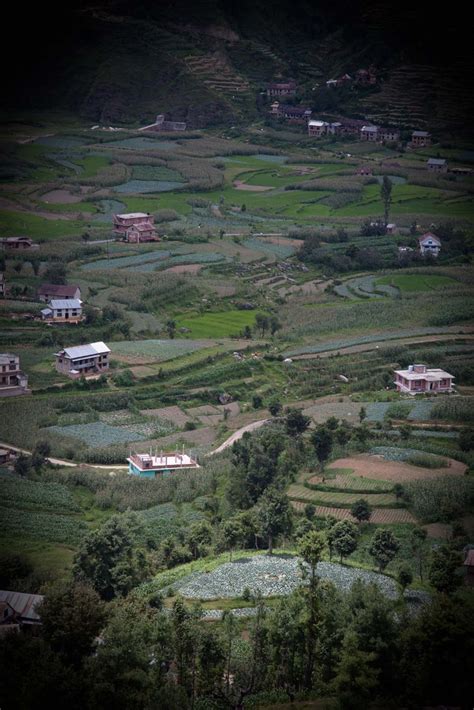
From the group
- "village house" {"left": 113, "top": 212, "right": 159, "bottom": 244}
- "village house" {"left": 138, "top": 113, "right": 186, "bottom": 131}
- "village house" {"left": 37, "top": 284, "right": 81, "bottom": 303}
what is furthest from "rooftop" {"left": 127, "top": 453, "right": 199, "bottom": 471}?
"village house" {"left": 138, "top": 113, "right": 186, "bottom": 131}

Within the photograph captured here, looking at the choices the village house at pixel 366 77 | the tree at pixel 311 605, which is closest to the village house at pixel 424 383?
the tree at pixel 311 605

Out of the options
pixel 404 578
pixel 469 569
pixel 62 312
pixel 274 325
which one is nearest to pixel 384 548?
pixel 469 569

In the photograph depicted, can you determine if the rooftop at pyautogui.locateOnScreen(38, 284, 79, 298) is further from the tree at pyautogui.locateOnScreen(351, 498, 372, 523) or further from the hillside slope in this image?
the hillside slope

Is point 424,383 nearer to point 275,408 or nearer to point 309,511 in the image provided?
point 275,408

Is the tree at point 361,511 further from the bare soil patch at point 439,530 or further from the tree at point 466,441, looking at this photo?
the tree at point 466,441

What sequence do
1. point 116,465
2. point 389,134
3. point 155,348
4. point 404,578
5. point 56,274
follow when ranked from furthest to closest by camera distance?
point 389,134 → point 56,274 → point 155,348 → point 116,465 → point 404,578

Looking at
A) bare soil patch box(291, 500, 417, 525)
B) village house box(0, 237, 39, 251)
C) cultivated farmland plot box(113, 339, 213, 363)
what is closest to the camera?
bare soil patch box(291, 500, 417, 525)

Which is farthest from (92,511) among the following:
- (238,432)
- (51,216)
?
(51,216)
